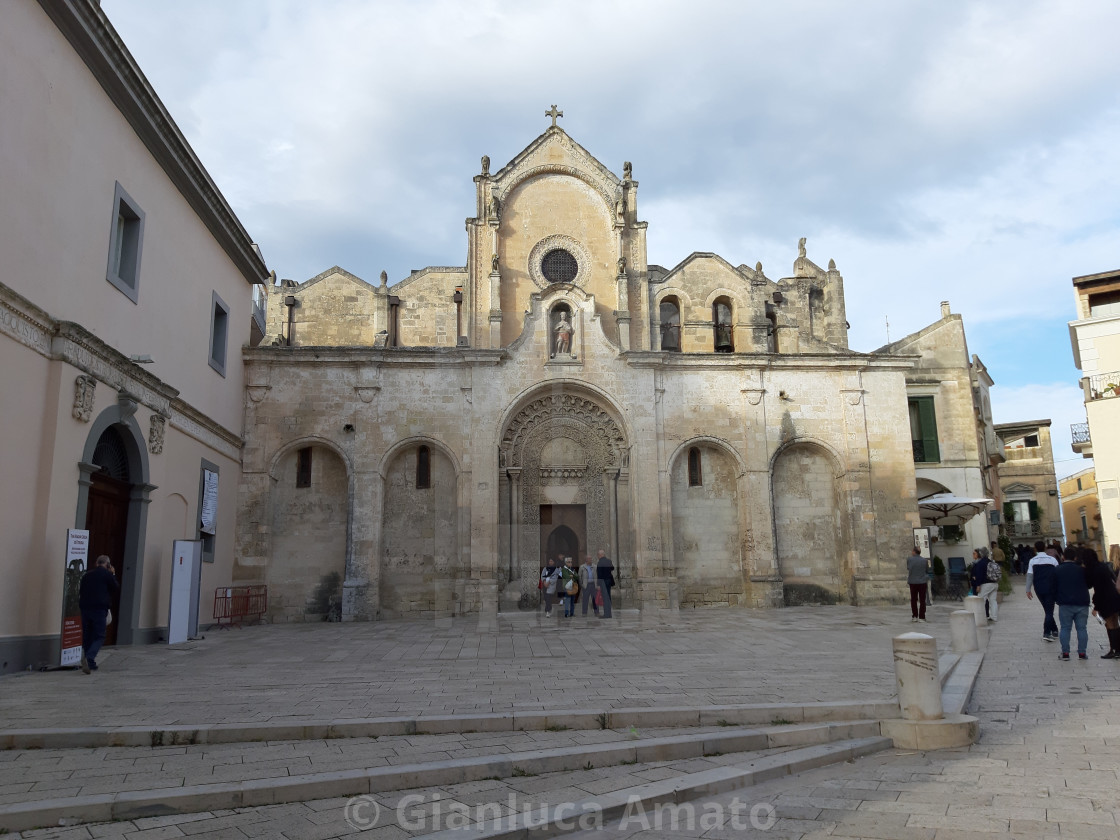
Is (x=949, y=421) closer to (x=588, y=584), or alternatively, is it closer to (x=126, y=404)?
(x=588, y=584)

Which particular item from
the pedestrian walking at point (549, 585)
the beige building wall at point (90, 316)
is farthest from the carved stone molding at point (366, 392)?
the pedestrian walking at point (549, 585)

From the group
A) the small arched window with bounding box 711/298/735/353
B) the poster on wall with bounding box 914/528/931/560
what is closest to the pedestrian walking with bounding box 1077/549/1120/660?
the poster on wall with bounding box 914/528/931/560

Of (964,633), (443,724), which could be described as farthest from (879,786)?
(964,633)

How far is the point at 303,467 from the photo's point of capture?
21.8m

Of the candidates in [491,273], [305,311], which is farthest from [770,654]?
[305,311]

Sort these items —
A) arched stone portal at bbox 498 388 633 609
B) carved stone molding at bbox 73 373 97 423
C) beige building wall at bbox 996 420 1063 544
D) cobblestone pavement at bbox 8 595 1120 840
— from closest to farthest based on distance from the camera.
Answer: cobblestone pavement at bbox 8 595 1120 840, carved stone molding at bbox 73 373 97 423, arched stone portal at bbox 498 388 633 609, beige building wall at bbox 996 420 1063 544

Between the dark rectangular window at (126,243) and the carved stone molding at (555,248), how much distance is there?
1177 centimetres

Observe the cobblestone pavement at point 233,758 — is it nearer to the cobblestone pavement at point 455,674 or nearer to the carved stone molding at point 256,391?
the cobblestone pavement at point 455,674

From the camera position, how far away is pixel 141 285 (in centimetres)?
1488

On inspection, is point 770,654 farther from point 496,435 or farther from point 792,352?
point 792,352

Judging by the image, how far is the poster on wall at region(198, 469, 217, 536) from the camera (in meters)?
17.9

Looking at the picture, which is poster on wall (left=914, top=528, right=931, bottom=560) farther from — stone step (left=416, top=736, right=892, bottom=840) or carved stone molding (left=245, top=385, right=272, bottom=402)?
carved stone molding (left=245, top=385, right=272, bottom=402)

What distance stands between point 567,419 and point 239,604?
990 centimetres

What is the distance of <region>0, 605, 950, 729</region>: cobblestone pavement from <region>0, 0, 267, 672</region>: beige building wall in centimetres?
176
